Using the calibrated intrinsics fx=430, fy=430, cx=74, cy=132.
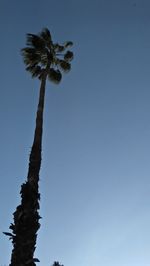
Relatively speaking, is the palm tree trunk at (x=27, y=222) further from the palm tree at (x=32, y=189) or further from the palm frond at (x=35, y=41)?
the palm frond at (x=35, y=41)

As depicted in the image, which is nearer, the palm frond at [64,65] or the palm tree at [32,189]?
the palm tree at [32,189]

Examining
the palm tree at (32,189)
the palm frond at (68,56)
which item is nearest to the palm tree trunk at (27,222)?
the palm tree at (32,189)

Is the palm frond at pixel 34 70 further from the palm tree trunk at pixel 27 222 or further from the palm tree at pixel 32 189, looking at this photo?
the palm tree trunk at pixel 27 222

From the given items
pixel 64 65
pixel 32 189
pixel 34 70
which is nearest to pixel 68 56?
pixel 64 65

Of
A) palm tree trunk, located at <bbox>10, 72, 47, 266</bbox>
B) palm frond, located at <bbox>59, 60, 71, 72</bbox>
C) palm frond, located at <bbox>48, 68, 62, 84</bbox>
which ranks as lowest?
palm tree trunk, located at <bbox>10, 72, 47, 266</bbox>

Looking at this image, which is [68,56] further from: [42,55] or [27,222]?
[27,222]

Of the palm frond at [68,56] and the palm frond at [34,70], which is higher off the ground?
the palm frond at [68,56]

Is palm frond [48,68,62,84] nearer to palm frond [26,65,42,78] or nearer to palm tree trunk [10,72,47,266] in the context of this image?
palm frond [26,65,42,78]

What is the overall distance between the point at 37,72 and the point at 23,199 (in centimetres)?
1292

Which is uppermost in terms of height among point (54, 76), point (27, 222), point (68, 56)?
point (68, 56)

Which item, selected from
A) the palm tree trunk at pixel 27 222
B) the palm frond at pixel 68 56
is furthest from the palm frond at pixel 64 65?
the palm tree trunk at pixel 27 222

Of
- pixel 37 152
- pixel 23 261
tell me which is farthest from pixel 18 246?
pixel 37 152

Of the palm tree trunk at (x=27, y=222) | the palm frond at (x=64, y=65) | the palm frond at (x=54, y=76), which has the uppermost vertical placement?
the palm frond at (x=64, y=65)

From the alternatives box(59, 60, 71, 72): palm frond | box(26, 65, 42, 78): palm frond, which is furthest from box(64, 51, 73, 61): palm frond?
box(26, 65, 42, 78): palm frond
